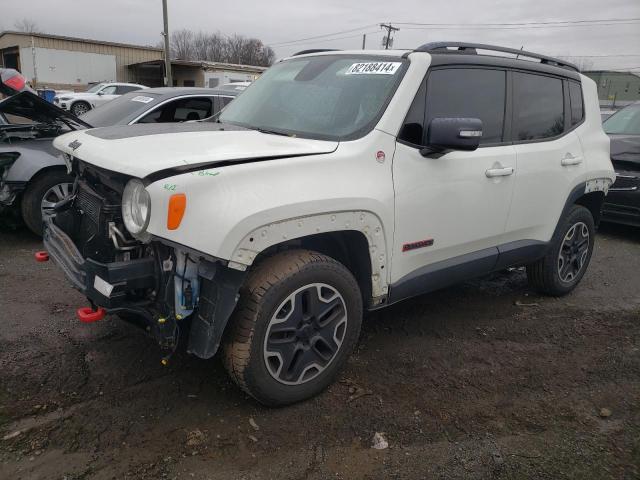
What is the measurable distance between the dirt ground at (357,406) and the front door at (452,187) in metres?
0.62

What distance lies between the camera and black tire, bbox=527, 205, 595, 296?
4.43m

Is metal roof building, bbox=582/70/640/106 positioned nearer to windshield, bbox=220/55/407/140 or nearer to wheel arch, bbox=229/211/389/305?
windshield, bbox=220/55/407/140

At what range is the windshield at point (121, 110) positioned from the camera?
19.5 feet

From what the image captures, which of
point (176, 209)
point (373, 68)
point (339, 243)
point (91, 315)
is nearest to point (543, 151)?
point (373, 68)

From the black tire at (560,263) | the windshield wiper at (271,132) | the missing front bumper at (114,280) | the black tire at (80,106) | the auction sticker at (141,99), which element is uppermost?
the black tire at (80,106)

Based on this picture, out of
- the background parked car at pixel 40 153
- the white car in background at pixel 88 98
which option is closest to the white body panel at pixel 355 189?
the background parked car at pixel 40 153

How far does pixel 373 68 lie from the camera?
3.28m

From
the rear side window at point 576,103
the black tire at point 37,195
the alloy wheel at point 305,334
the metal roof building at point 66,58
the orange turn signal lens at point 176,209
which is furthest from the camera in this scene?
the metal roof building at point 66,58

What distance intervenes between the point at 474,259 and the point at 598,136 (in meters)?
1.95

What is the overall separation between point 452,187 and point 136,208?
1.88m

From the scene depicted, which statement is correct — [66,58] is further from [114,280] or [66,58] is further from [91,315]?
[114,280]

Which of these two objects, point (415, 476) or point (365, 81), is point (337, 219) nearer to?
point (365, 81)

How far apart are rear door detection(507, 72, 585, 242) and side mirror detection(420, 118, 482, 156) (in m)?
0.96

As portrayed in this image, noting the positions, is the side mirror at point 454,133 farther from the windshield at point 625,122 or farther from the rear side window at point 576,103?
the windshield at point 625,122
